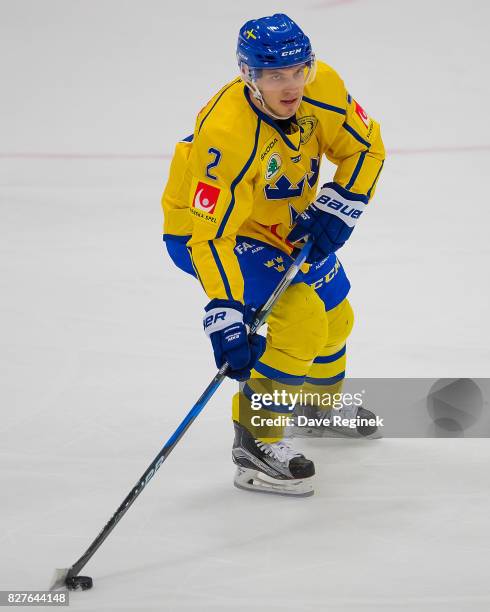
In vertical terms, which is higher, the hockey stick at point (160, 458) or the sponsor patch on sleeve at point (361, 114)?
the sponsor patch on sleeve at point (361, 114)

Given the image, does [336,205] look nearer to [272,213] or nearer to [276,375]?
[272,213]

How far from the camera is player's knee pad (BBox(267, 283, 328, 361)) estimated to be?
2979 mm

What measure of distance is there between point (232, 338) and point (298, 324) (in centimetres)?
36

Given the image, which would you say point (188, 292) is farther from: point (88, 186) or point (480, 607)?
point (480, 607)

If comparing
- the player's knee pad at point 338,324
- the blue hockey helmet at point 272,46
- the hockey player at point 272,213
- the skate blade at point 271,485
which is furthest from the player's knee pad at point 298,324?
the blue hockey helmet at point 272,46

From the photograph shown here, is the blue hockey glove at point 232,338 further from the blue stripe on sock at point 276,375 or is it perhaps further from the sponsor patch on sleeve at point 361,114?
the sponsor patch on sleeve at point 361,114

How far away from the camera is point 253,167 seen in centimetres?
275

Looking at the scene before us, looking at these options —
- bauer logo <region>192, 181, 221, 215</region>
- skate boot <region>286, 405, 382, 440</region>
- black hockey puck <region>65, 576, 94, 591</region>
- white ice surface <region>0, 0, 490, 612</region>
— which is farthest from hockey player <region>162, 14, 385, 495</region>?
black hockey puck <region>65, 576, 94, 591</region>

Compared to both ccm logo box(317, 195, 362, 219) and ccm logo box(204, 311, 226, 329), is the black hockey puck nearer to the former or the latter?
ccm logo box(204, 311, 226, 329)

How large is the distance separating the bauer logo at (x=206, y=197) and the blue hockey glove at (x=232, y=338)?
24 cm

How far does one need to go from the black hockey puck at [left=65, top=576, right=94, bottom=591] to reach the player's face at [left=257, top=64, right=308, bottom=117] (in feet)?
4.16

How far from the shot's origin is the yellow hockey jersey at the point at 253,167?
2725mm

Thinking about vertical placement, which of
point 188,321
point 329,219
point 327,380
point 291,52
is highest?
point 291,52

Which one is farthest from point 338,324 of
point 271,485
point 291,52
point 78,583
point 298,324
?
point 78,583
